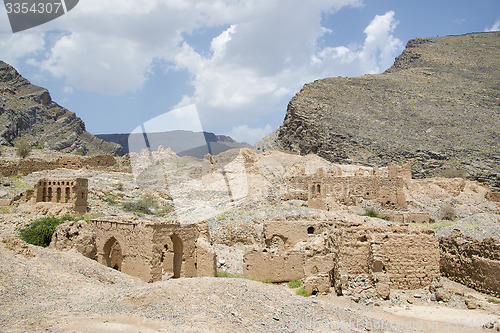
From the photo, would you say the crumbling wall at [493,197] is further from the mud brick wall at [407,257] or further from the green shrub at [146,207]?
the green shrub at [146,207]

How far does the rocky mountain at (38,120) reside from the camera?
169ft

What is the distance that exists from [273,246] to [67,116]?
168 ft

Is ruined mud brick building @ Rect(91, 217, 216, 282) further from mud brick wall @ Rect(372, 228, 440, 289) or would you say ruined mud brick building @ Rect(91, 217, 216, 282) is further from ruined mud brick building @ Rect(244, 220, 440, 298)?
mud brick wall @ Rect(372, 228, 440, 289)

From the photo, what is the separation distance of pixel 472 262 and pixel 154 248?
30.9 feet

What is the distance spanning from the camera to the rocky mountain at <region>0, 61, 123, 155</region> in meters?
51.4

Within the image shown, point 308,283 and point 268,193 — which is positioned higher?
point 268,193

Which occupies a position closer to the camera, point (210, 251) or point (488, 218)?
point (210, 251)

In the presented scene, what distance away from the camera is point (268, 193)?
25.4 meters

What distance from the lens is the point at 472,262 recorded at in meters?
12.2

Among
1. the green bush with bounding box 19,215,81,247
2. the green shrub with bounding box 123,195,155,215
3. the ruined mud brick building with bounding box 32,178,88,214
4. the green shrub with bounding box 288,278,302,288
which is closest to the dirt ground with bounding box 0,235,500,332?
the green shrub with bounding box 288,278,302,288

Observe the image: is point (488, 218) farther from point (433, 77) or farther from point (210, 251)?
point (433, 77)

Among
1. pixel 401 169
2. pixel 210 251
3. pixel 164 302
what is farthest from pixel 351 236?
pixel 401 169

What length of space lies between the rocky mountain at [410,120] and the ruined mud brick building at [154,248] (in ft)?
114

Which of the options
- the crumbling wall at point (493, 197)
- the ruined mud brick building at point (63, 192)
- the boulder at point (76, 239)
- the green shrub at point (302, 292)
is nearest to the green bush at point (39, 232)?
the boulder at point (76, 239)
